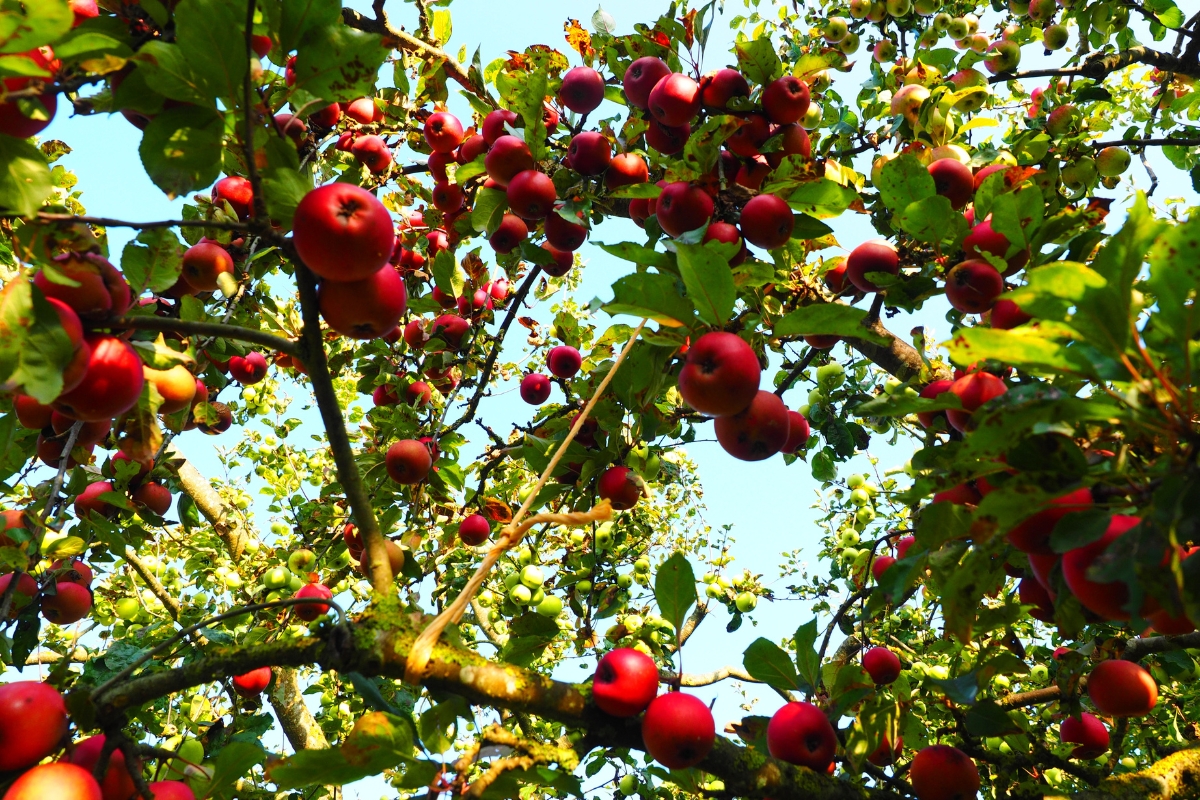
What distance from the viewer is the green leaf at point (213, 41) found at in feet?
4.05

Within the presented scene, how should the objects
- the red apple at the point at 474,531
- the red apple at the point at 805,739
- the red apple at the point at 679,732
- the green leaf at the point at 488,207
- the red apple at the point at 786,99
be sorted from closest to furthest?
1. the red apple at the point at 679,732
2. the red apple at the point at 805,739
3. the red apple at the point at 786,99
4. the green leaf at the point at 488,207
5. the red apple at the point at 474,531

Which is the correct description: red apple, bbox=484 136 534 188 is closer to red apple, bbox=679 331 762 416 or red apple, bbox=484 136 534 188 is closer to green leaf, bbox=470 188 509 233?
green leaf, bbox=470 188 509 233

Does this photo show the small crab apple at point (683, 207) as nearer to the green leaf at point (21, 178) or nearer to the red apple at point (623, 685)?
the red apple at point (623, 685)

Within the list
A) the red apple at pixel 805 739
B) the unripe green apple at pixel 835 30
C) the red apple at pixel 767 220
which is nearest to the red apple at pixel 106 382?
the red apple at pixel 767 220

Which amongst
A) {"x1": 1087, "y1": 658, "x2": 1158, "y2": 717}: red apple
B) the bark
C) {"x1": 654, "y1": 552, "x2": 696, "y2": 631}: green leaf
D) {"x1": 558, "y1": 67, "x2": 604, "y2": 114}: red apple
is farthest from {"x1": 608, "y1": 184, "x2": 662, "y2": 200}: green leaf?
the bark

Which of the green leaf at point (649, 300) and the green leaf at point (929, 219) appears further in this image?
the green leaf at point (929, 219)

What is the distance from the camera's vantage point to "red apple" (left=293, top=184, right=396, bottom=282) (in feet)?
4.20

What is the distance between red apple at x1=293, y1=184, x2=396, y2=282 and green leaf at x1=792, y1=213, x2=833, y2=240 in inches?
50.2

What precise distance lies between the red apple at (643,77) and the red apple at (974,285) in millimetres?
1198

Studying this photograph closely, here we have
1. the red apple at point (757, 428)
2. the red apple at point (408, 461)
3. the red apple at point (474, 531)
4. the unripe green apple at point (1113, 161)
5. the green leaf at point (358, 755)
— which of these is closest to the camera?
the green leaf at point (358, 755)

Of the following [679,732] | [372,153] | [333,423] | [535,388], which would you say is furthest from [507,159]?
[679,732]

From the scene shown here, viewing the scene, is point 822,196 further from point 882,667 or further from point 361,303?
point 882,667

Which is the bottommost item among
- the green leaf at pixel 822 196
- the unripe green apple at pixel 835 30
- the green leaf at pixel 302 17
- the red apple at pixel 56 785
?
the red apple at pixel 56 785

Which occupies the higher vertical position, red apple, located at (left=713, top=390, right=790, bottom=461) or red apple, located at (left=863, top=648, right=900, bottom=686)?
red apple, located at (left=713, top=390, right=790, bottom=461)
